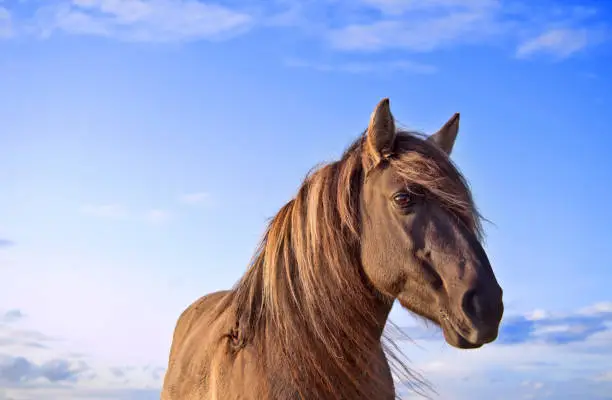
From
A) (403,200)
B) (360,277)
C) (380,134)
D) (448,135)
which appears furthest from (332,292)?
(448,135)

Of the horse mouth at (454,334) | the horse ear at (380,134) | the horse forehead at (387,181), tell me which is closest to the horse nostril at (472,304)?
the horse mouth at (454,334)

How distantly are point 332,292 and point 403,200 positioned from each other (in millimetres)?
730

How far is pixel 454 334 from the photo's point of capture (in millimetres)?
3975

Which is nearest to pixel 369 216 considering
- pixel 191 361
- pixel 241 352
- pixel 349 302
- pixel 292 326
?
pixel 349 302

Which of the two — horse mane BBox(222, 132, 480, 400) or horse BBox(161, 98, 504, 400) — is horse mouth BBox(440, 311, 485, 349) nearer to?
horse BBox(161, 98, 504, 400)

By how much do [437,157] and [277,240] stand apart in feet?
3.95

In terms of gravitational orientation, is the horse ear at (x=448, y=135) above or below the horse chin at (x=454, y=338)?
above

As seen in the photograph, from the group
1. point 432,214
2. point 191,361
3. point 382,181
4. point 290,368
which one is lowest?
point 290,368

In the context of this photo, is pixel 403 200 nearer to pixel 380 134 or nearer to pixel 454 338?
pixel 380 134

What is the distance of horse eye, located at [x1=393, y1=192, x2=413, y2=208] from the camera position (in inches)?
166

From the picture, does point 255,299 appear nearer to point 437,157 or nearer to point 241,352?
point 241,352

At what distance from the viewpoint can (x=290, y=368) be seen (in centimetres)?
436

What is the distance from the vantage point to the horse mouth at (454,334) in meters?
3.92

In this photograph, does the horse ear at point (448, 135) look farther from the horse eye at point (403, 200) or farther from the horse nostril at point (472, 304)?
the horse nostril at point (472, 304)
